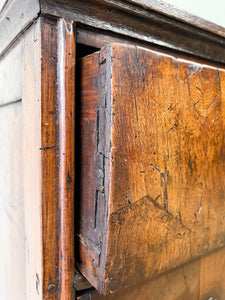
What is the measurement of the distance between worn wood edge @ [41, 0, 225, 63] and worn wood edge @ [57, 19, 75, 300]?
0.03 m

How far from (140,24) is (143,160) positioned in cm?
25

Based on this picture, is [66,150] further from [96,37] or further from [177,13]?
[177,13]

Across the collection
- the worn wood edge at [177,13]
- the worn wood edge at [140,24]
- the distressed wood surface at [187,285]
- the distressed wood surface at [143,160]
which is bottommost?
the distressed wood surface at [187,285]

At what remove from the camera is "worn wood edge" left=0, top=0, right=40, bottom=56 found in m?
0.38

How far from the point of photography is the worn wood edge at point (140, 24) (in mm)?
376

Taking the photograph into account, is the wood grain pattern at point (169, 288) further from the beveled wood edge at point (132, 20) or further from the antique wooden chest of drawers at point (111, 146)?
the beveled wood edge at point (132, 20)

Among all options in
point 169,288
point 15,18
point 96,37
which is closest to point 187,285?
A: point 169,288

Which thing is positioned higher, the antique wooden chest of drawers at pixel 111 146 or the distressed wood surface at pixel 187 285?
the antique wooden chest of drawers at pixel 111 146

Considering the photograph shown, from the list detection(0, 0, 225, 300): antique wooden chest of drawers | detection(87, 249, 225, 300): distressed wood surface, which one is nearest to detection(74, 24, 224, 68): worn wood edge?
detection(0, 0, 225, 300): antique wooden chest of drawers

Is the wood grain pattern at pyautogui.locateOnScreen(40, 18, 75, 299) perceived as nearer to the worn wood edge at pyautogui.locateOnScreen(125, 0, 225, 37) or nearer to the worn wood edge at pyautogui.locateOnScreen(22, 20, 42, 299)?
the worn wood edge at pyautogui.locateOnScreen(22, 20, 42, 299)

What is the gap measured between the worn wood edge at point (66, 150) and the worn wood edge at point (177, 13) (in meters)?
0.13

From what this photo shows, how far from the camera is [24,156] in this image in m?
0.46

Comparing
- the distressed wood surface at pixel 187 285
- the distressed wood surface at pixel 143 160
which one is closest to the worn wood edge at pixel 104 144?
the distressed wood surface at pixel 143 160

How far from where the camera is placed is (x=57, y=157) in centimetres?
39
